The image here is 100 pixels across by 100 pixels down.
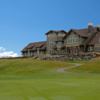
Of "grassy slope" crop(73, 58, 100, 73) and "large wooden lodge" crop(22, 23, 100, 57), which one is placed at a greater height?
"large wooden lodge" crop(22, 23, 100, 57)

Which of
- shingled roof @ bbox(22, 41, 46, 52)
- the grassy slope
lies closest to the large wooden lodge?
shingled roof @ bbox(22, 41, 46, 52)

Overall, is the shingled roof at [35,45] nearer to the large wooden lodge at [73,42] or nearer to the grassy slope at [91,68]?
the large wooden lodge at [73,42]

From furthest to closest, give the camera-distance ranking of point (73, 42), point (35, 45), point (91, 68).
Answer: point (35, 45) < point (73, 42) < point (91, 68)

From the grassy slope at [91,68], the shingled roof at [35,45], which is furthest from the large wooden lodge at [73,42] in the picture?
the grassy slope at [91,68]

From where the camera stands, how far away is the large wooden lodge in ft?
312

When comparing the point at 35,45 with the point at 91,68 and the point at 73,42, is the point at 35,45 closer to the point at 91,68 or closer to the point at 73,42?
the point at 73,42

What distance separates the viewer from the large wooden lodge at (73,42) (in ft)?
312

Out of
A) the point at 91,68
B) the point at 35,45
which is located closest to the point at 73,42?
the point at 35,45

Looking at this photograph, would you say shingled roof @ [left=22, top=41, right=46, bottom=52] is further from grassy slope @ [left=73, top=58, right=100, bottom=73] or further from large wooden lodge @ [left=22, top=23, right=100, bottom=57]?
grassy slope @ [left=73, top=58, right=100, bottom=73]

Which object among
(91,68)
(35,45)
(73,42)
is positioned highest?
(35,45)

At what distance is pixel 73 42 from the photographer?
102500 mm

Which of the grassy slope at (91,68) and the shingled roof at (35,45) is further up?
the shingled roof at (35,45)

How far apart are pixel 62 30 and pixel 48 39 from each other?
21.0 feet

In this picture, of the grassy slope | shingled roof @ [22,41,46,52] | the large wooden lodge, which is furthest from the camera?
shingled roof @ [22,41,46,52]
